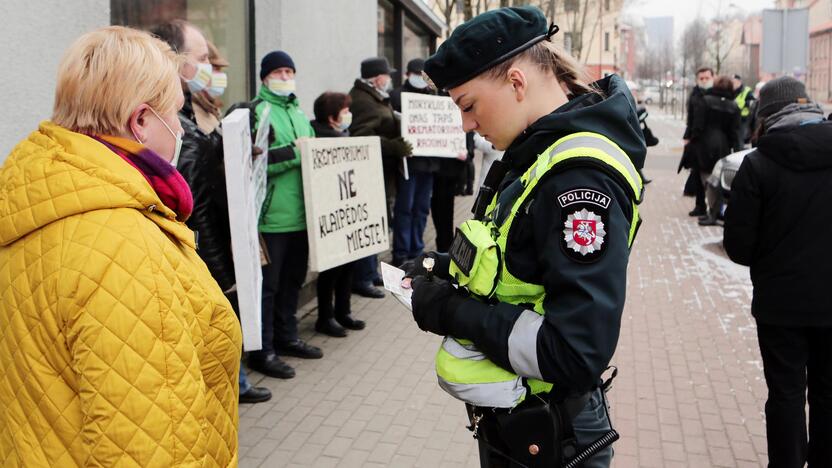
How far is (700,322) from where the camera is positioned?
286 inches

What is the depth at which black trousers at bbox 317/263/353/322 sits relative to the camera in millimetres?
6633

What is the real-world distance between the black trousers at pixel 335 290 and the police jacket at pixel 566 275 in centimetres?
458

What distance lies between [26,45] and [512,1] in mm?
21799

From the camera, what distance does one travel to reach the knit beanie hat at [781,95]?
12.9ft

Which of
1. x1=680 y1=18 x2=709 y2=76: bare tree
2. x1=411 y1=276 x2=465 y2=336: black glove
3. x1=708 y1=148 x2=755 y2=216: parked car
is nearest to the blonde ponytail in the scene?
x1=411 y1=276 x2=465 y2=336: black glove

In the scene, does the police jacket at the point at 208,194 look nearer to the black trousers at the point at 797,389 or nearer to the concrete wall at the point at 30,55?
the concrete wall at the point at 30,55

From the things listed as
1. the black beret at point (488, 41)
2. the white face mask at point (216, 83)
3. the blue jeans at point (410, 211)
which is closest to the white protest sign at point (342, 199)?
the white face mask at point (216, 83)

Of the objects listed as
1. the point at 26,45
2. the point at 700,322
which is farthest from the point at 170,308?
the point at 700,322

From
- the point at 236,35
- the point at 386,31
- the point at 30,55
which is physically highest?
the point at 386,31

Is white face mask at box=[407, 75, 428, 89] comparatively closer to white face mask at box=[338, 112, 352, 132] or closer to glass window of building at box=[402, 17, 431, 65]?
white face mask at box=[338, 112, 352, 132]

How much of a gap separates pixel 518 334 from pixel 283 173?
3.97 meters

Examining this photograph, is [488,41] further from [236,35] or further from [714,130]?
[714,130]

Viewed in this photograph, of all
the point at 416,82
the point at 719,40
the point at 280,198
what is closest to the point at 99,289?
the point at 280,198

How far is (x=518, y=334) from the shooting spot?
200 centimetres
